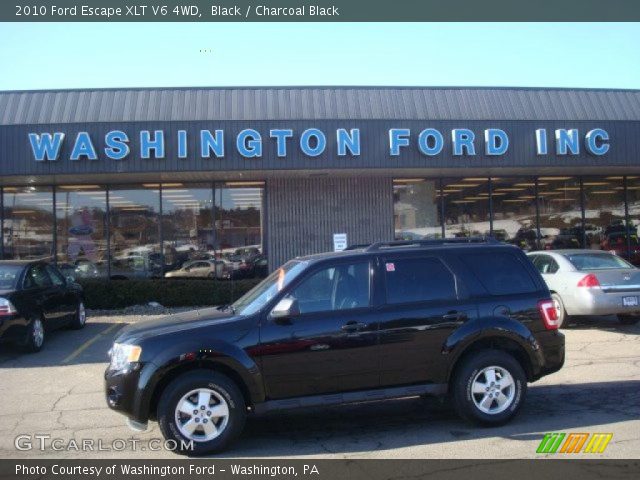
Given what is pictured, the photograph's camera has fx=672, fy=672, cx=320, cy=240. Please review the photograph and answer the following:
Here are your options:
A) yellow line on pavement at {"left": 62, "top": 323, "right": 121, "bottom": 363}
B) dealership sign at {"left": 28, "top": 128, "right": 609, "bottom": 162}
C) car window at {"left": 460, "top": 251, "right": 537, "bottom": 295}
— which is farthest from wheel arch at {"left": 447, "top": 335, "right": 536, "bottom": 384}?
dealership sign at {"left": 28, "top": 128, "right": 609, "bottom": 162}

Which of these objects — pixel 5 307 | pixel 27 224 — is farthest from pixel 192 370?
pixel 27 224

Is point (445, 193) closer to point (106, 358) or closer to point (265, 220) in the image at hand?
point (265, 220)

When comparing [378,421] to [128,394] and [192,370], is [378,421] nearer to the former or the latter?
[192,370]

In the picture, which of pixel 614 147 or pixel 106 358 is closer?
pixel 106 358

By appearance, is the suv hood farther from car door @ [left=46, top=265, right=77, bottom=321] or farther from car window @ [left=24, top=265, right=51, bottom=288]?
car door @ [left=46, top=265, right=77, bottom=321]

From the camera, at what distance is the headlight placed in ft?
19.9

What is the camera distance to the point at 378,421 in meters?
7.03

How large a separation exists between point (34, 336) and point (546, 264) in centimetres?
947

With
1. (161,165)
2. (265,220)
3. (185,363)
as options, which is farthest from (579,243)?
(185,363)

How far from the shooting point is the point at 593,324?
1313cm

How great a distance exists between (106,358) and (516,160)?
1053cm

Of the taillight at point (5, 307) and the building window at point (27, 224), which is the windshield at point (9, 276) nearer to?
the taillight at point (5, 307)

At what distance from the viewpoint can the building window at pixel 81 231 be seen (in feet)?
57.8

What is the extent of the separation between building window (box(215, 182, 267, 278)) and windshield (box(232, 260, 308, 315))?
10672 millimetres
